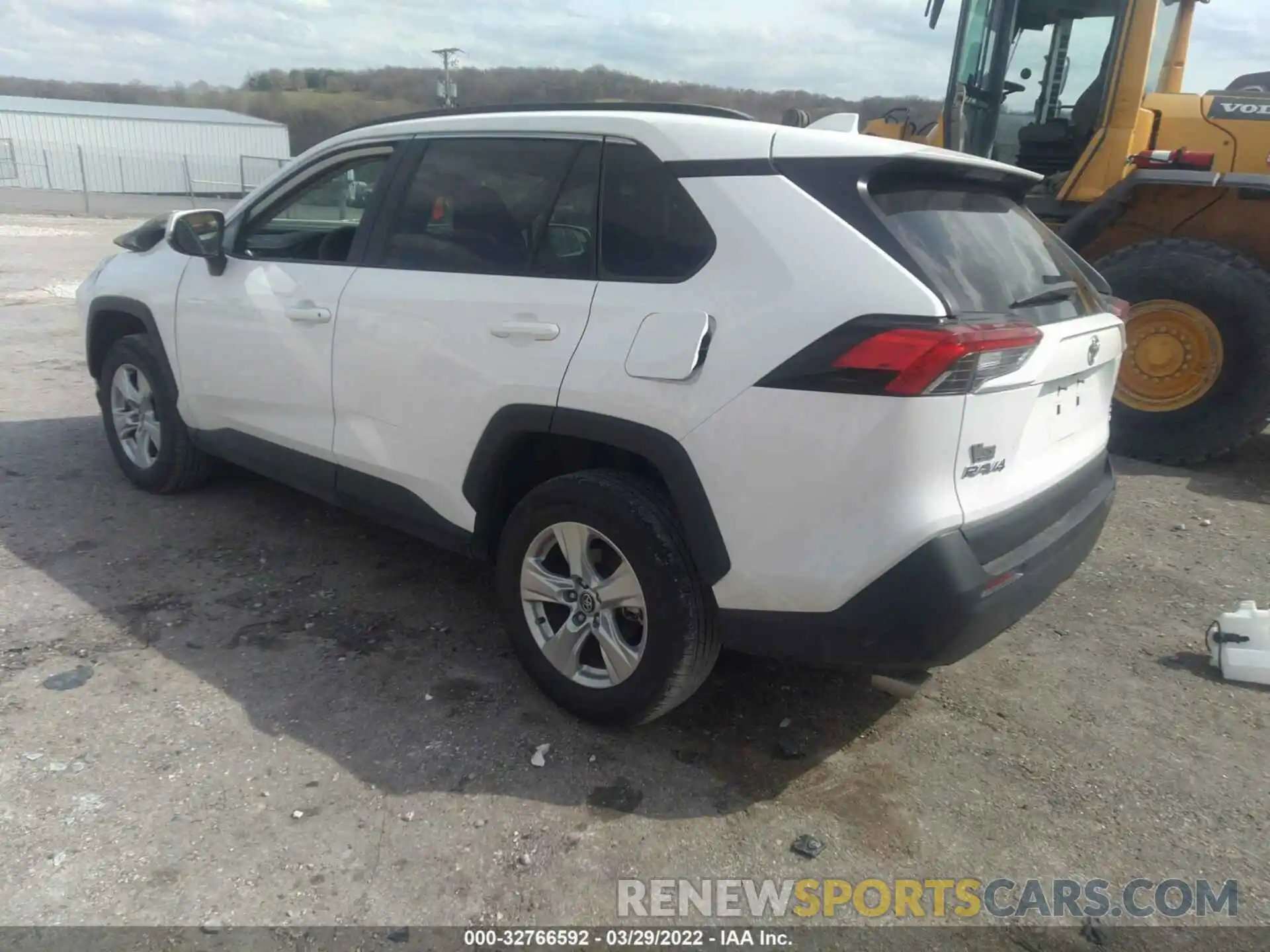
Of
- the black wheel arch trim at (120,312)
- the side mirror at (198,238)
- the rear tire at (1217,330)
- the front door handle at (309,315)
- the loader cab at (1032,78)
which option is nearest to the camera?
the front door handle at (309,315)

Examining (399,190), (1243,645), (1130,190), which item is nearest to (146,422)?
(399,190)

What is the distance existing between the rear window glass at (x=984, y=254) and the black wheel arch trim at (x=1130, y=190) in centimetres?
349

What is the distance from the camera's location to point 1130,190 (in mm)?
6180

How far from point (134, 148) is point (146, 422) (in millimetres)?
47372

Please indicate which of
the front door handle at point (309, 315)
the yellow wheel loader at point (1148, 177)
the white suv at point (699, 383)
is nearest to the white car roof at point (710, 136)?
the white suv at point (699, 383)

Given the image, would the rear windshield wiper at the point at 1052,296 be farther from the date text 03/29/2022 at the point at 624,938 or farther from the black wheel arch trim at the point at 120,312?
the black wheel arch trim at the point at 120,312

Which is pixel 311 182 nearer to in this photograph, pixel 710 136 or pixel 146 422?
pixel 146 422

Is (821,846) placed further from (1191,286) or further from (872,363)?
(1191,286)

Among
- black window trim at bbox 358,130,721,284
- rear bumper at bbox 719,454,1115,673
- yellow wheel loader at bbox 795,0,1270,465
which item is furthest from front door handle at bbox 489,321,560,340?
yellow wheel loader at bbox 795,0,1270,465

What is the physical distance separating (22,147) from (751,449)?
1662 inches

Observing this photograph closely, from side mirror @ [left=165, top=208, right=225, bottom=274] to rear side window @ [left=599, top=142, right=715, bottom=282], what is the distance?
6.93 feet

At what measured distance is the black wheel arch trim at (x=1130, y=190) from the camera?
231 inches

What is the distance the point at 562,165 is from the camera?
3.11 meters

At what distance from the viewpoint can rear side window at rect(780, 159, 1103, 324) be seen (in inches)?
98.1
